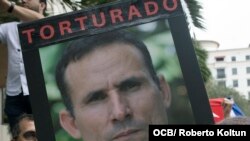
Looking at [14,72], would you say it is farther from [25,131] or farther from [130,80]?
[130,80]

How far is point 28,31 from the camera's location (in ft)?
6.66

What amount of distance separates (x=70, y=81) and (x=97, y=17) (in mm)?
252

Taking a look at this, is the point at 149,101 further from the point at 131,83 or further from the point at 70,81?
the point at 70,81

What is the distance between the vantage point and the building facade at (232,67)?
92.6 metres

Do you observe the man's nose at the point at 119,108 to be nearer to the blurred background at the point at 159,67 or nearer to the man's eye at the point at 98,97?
the man's eye at the point at 98,97

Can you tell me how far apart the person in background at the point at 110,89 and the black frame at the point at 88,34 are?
0.05 meters

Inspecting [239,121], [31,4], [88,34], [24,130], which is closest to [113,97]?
[88,34]

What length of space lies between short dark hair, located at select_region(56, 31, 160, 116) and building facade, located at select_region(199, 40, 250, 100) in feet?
294

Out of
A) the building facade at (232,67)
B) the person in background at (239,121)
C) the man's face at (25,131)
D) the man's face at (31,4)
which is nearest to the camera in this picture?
the person in background at (239,121)

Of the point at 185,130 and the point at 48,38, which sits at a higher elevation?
the point at 48,38

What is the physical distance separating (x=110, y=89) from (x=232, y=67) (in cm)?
9605

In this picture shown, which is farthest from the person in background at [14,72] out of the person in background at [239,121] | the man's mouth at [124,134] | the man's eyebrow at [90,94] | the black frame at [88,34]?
the person in background at [239,121]

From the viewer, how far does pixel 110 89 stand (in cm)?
199

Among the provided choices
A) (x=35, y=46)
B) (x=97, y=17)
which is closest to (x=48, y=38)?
(x=35, y=46)
